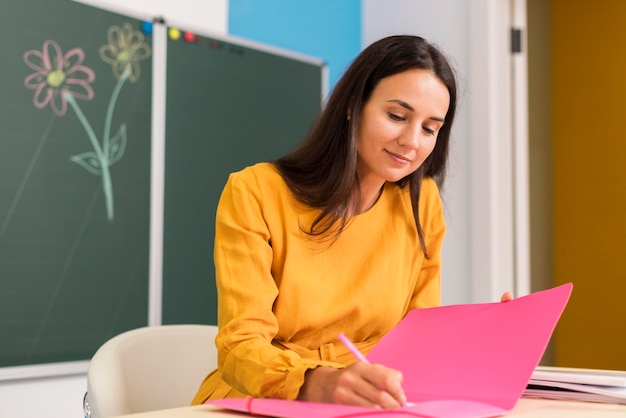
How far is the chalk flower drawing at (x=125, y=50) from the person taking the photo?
2.86 m

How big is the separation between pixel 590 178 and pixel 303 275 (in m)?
2.66

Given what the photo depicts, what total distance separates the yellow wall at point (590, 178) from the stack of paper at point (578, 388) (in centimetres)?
265

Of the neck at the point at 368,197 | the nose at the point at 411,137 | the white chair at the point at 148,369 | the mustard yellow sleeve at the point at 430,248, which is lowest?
the white chair at the point at 148,369

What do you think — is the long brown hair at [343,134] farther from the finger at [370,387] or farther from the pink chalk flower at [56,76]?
the pink chalk flower at [56,76]

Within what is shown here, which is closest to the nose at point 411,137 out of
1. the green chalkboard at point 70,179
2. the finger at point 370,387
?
the finger at point 370,387

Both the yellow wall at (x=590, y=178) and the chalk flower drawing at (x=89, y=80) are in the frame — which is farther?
the yellow wall at (x=590, y=178)

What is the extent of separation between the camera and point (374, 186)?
1.47m

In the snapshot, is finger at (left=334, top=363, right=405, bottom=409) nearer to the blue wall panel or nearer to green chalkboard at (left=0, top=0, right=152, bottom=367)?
green chalkboard at (left=0, top=0, right=152, bottom=367)

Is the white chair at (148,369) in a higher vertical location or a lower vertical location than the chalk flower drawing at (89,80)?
lower

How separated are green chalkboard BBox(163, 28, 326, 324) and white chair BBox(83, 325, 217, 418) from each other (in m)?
1.45

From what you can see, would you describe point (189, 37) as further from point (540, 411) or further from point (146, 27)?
point (540, 411)

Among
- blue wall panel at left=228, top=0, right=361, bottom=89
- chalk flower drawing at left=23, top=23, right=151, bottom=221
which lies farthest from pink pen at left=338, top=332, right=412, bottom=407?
blue wall panel at left=228, top=0, right=361, bottom=89

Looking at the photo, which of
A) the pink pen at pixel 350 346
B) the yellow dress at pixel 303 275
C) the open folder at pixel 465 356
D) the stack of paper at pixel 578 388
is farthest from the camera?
the yellow dress at pixel 303 275

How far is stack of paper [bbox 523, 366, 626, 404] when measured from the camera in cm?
100
